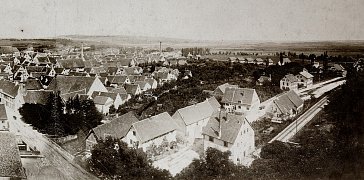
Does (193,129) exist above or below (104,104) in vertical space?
below

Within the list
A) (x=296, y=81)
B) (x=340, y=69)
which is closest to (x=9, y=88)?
(x=296, y=81)

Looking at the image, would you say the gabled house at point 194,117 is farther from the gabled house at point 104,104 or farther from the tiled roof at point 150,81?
the gabled house at point 104,104

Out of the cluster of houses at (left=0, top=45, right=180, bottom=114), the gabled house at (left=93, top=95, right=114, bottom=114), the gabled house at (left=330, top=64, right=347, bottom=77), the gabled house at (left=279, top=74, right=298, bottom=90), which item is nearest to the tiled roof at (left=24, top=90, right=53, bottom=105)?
the cluster of houses at (left=0, top=45, right=180, bottom=114)

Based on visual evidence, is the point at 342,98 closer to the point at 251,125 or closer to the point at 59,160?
the point at 251,125

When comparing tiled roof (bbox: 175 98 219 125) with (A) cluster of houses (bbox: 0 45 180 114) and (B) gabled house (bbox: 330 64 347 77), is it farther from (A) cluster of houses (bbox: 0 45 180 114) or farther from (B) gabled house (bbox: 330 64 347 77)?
(B) gabled house (bbox: 330 64 347 77)

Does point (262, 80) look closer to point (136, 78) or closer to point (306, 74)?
point (306, 74)

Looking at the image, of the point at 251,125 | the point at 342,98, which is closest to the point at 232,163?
the point at 251,125
